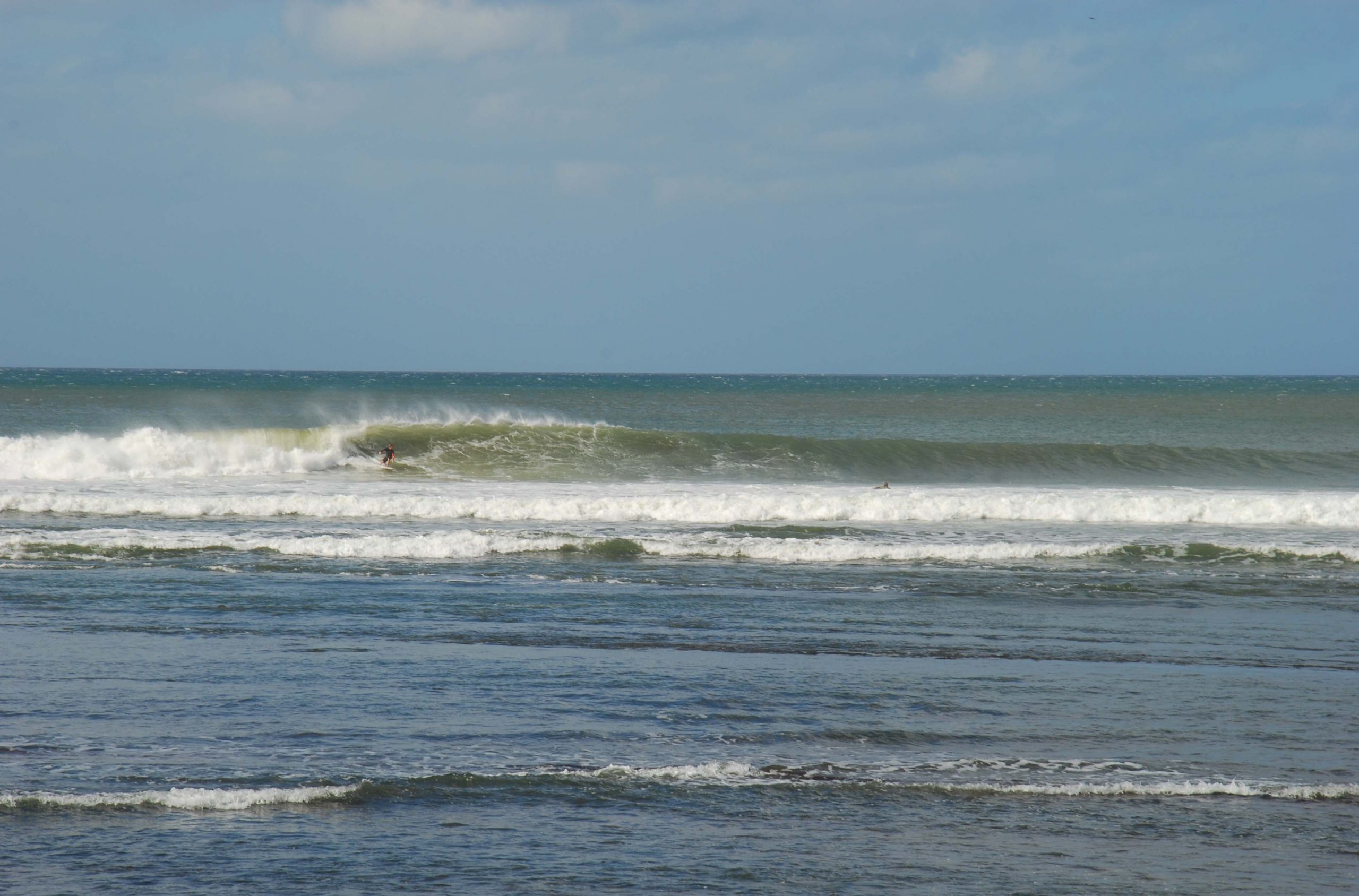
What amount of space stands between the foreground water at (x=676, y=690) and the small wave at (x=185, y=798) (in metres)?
0.02

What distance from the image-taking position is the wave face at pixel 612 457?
27.0m

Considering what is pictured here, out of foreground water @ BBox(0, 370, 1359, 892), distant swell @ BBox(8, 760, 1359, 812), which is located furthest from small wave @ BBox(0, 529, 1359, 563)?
distant swell @ BBox(8, 760, 1359, 812)

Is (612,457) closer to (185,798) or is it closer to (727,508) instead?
(727,508)

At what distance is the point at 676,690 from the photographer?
849cm

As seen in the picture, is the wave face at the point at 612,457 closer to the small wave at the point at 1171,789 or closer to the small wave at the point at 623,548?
the small wave at the point at 623,548

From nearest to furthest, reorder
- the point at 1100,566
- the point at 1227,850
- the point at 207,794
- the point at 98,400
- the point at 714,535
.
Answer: the point at 1227,850, the point at 207,794, the point at 1100,566, the point at 714,535, the point at 98,400

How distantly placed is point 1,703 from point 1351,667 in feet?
33.4

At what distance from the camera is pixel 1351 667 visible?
31.4 ft

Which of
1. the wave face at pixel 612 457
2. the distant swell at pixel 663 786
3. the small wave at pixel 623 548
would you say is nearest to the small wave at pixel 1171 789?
the distant swell at pixel 663 786

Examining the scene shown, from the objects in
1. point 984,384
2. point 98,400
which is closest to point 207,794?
point 98,400

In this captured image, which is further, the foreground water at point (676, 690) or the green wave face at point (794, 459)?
the green wave face at point (794, 459)

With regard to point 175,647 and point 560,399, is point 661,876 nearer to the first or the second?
point 175,647

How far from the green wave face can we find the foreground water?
661 centimetres

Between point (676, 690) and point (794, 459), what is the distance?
991 inches
